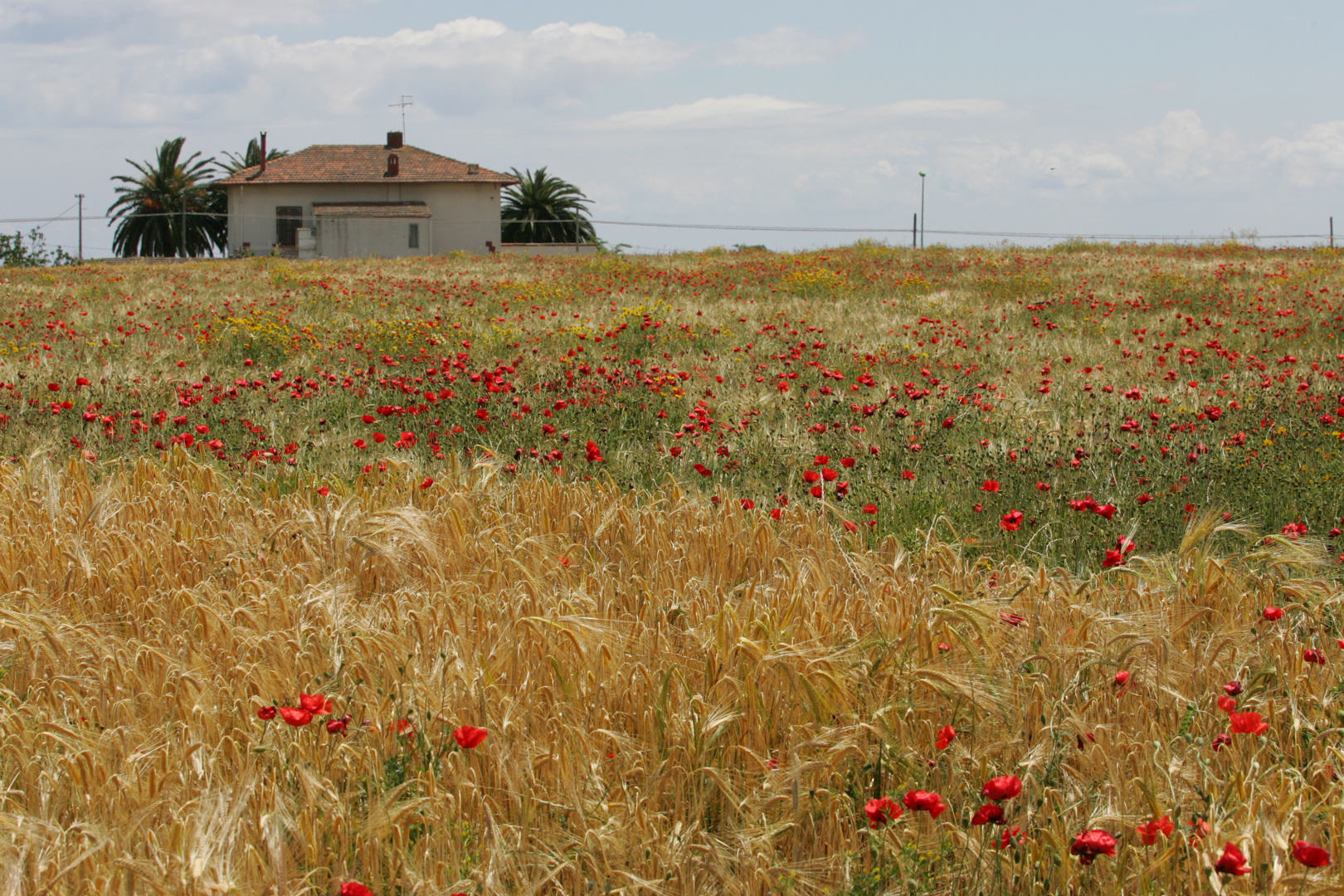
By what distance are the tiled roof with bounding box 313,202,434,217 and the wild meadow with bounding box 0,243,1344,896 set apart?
3432 centimetres

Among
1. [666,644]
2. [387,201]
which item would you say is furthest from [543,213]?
[666,644]

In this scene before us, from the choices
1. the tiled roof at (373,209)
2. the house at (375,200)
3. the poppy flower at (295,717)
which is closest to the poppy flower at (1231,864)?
the poppy flower at (295,717)

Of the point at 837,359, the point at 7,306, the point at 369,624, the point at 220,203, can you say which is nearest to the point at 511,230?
the point at 220,203

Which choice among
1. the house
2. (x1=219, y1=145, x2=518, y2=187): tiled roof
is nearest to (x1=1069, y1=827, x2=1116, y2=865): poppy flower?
the house

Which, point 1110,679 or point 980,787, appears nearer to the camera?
point 980,787

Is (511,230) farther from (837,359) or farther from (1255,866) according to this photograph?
(1255,866)

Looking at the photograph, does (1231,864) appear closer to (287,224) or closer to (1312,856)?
(1312,856)

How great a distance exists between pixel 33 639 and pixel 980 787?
106 inches

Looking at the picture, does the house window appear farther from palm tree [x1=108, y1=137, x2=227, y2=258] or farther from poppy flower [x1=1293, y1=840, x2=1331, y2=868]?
poppy flower [x1=1293, y1=840, x2=1331, y2=868]

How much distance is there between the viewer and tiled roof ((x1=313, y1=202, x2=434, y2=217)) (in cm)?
4069

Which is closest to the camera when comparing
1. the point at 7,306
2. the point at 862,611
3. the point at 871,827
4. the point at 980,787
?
the point at 871,827

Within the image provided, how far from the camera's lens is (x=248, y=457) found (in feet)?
19.9

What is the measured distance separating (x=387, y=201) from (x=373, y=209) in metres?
2.34

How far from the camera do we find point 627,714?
282 centimetres
